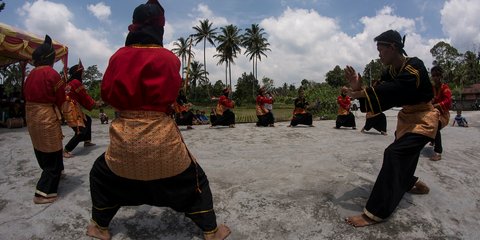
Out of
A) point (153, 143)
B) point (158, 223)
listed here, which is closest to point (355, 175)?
point (158, 223)

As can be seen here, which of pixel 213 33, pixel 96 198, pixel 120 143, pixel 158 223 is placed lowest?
pixel 158 223

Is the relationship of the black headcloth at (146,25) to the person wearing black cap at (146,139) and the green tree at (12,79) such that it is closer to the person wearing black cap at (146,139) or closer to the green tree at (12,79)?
the person wearing black cap at (146,139)

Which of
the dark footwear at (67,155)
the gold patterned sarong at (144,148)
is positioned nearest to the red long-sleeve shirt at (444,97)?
the gold patterned sarong at (144,148)

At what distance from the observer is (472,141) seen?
7000 millimetres

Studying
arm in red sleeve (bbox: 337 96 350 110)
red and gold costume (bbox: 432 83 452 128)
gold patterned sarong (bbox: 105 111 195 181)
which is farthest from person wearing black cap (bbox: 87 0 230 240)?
arm in red sleeve (bbox: 337 96 350 110)

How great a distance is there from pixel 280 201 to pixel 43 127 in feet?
9.21

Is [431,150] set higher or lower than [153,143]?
lower

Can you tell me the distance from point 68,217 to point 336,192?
9.35ft

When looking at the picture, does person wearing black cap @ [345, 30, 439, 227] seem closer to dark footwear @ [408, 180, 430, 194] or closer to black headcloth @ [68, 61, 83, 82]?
dark footwear @ [408, 180, 430, 194]

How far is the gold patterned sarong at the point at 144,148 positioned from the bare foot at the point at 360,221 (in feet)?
5.53

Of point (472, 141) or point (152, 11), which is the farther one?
point (472, 141)

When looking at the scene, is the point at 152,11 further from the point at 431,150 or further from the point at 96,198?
the point at 431,150

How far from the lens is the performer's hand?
3.27 metres

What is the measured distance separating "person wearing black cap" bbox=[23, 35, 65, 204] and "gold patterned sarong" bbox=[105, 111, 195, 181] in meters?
1.61
